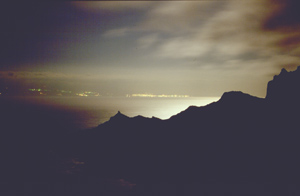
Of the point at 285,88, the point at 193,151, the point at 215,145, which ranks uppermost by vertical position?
the point at 285,88

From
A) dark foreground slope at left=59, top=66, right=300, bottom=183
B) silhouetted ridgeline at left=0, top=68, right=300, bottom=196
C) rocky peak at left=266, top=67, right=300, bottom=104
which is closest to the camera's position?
silhouetted ridgeline at left=0, top=68, right=300, bottom=196

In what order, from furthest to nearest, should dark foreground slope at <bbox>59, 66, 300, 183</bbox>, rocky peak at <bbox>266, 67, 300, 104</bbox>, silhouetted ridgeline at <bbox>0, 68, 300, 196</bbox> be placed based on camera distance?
rocky peak at <bbox>266, 67, 300, 104</bbox> < dark foreground slope at <bbox>59, 66, 300, 183</bbox> < silhouetted ridgeline at <bbox>0, 68, 300, 196</bbox>

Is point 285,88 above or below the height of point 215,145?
above

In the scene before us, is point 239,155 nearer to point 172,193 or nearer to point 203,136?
point 203,136

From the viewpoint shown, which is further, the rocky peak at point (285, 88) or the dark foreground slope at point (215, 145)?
the rocky peak at point (285, 88)

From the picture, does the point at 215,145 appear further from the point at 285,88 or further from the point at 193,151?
the point at 285,88

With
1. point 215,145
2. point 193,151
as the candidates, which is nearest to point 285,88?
point 215,145

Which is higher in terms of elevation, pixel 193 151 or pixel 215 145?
pixel 215 145

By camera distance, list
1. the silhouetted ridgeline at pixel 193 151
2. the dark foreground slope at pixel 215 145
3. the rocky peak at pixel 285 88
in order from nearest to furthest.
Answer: the silhouetted ridgeline at pixel 193 151, the dark foreground slope at pixel 215 145, the rocky peak at pixel 285 88

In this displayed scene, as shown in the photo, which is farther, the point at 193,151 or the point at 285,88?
the point at 285,88

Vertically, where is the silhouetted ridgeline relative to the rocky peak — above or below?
below
